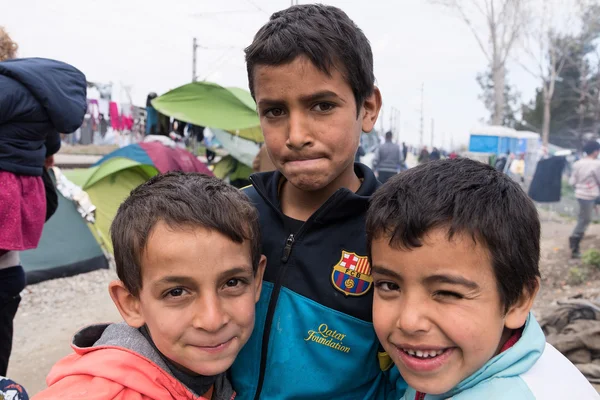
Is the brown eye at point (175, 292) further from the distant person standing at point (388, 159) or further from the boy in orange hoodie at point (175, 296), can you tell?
the distant person standing at point (388, 159)

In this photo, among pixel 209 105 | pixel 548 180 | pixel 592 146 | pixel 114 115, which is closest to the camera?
pixel 209 105

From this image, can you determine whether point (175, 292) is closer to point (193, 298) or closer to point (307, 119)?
point (193, 298)

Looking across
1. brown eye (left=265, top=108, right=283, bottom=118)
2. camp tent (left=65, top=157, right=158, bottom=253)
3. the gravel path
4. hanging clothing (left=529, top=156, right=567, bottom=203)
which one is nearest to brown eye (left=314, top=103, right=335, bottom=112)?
brown eye (left=265, top=108, right=283, bottom=118)

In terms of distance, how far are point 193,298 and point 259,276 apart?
0.22 metres

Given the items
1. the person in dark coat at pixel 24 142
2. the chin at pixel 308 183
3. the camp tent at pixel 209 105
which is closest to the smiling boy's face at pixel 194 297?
the chin at pixel 308 183

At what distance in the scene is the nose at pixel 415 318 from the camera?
1.13 meters

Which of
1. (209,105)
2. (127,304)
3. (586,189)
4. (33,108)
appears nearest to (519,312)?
(127,304)

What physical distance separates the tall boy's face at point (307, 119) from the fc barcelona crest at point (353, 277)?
25 centimetres

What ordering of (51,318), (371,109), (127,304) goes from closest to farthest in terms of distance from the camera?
(127,304), (371,109), (51,318)

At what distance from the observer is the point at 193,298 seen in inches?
49.4

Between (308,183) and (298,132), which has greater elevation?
(298,132)

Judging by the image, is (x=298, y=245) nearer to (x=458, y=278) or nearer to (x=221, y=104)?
(x=458, y=278)

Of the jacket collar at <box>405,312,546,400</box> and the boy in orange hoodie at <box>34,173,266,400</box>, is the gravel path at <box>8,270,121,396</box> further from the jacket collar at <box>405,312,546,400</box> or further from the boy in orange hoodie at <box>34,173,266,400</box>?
the jacket collar at <box>405,312,546,400</box>

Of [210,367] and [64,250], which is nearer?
[210,367]
